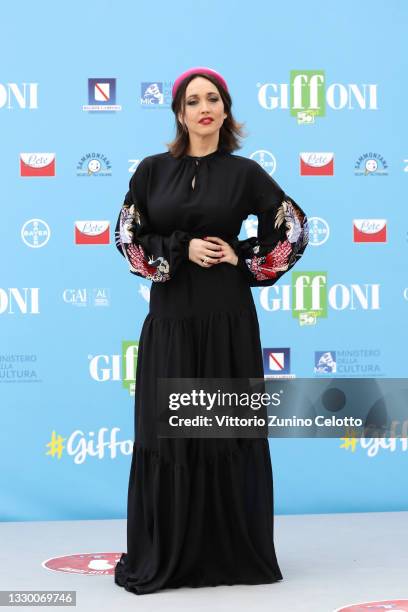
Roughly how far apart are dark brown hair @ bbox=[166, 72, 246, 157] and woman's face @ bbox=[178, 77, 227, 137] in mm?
15

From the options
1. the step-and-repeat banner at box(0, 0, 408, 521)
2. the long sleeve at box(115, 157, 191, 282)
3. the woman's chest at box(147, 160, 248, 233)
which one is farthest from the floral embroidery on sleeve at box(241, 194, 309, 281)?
the step-and-repeat banner at box(0, 0, 408, 521)

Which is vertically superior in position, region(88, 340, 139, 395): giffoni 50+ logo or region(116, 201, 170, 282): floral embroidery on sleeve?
region(116, 201, 170, 282): floral embroidery on sleeve

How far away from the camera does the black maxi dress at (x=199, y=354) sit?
120 inches

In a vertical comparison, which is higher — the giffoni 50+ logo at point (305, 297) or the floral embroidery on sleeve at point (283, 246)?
the floral embroidery on sleeve at point (283, 246)

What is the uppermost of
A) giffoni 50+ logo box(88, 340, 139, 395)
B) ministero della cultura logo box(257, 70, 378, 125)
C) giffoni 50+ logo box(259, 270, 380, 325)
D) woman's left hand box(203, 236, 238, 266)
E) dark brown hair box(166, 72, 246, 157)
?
ministero della cultura logo box(257, 70, 378, 125)

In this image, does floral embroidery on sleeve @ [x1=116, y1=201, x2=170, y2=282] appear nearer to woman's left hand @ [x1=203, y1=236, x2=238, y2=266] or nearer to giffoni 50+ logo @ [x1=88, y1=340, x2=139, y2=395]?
woman's left hand @ [x1=203, y1=236, x2=238, y2=266]

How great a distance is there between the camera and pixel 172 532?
10.0 ft

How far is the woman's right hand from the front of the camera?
3.05m

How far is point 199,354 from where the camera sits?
3098 mm

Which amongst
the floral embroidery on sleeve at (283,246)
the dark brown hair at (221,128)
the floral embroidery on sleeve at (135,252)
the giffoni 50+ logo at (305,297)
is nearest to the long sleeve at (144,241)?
the floral embroidery on sleeve at (135,252)

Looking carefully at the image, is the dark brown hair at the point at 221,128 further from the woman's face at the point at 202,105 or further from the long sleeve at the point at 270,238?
the long sleeve at the point at 270,238

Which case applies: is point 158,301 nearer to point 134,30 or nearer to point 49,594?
point 49,594

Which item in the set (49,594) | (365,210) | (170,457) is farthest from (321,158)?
(49,594)

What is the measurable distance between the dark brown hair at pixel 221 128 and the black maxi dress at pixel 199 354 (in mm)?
45
